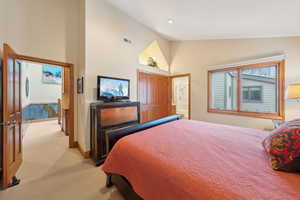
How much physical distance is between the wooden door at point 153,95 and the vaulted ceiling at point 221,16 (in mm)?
1590

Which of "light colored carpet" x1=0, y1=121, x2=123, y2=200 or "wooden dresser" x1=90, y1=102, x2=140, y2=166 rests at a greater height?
"wooden dresser" x1=90, y1=102, x2=140, y2=166

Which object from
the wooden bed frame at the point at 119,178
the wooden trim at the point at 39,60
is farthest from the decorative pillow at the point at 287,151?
the wooden trim at the point at 39,60

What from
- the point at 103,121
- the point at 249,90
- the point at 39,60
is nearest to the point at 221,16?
the point at 249,90

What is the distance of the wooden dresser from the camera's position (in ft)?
7.97

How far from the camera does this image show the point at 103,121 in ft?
8.22

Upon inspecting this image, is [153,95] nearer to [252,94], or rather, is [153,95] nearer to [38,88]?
[252,94]

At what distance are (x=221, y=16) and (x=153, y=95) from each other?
2719mm

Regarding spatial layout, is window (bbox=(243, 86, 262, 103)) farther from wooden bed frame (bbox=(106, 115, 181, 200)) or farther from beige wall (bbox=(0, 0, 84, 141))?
beige wall (bbox=(0, 0, 84, 141))

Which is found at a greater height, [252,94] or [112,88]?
[112,88]

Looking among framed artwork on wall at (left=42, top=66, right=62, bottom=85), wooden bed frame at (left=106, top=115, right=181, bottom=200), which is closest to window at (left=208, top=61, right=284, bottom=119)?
wooden bed frame at (left=106, top=115, right=181, bottom=200)

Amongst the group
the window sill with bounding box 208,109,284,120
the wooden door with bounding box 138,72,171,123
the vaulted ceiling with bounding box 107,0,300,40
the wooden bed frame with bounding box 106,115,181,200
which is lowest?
the wooden bed frame with bounding box 106,115,181,200

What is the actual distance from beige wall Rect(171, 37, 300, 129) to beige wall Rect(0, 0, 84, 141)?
127 inches

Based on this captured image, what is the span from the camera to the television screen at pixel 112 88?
2.78 m

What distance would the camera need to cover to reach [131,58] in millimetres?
3543
